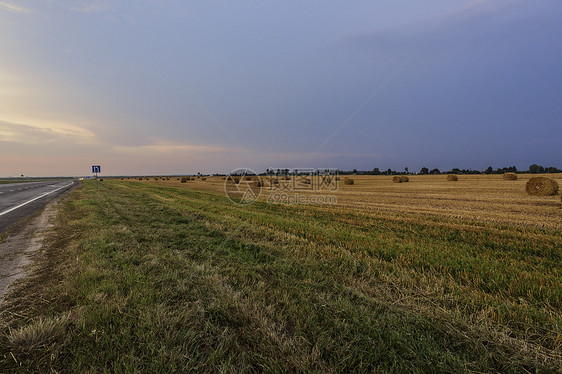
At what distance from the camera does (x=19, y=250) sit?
5.88 metres

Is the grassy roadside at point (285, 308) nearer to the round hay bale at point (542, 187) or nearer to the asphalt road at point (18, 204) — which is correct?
the asphalt road at point (18, 204)

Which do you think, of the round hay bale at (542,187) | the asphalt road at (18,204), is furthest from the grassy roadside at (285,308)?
the round hay bale at (542,187)

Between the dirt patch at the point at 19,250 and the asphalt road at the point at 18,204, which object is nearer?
the dirt patch at the point at 19,250

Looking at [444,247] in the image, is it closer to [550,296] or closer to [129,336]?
[550,296]

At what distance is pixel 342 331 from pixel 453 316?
1673mm

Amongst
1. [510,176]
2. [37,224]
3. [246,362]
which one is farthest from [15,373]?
[510,176]

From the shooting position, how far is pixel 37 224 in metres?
9.03

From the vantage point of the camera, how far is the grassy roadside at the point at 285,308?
2344 millimetres

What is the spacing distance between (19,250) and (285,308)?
24.0ft

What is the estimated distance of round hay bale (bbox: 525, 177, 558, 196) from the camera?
19250 mm

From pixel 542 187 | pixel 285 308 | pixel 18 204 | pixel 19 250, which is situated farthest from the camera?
pixel 542 187

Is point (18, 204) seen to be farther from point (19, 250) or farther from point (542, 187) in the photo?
point (542, 187)

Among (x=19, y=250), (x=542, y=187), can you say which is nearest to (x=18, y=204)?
(x=19, y=250)

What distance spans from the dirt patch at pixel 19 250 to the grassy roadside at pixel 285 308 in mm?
318
